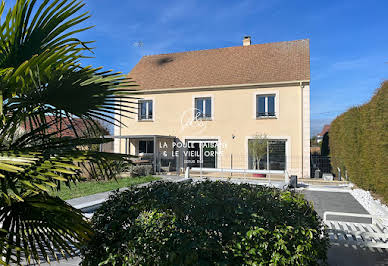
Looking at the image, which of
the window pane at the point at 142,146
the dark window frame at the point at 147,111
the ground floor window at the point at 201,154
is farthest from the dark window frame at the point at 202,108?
the window pane at the point at 142,146

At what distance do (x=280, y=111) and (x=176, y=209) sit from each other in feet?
48.6

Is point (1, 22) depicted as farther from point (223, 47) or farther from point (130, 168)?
point (223, 47)

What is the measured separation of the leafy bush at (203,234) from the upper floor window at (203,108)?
15.3 meters

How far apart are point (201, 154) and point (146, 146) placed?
178 inches

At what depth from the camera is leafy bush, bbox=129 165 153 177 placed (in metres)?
15.1

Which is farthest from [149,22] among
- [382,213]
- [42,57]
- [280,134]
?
[280,134]

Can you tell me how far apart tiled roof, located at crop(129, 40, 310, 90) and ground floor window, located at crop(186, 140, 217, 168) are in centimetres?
401

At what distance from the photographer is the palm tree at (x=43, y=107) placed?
1936mm

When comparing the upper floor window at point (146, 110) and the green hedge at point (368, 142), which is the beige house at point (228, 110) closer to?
the upper floor window at point (146, 110)

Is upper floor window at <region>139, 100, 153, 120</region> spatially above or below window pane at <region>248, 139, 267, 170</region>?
above

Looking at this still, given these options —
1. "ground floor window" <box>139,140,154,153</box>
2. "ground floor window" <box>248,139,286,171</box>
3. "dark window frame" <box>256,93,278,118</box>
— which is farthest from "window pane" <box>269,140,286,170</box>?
"ground floor window" <box>139,140,154,153</box>

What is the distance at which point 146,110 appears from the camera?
19.4 meters

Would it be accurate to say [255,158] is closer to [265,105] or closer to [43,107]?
[265,105]

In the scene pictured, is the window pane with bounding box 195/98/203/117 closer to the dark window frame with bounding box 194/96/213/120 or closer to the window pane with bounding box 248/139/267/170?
the dark window frame with bounding box 194/96/213/120
